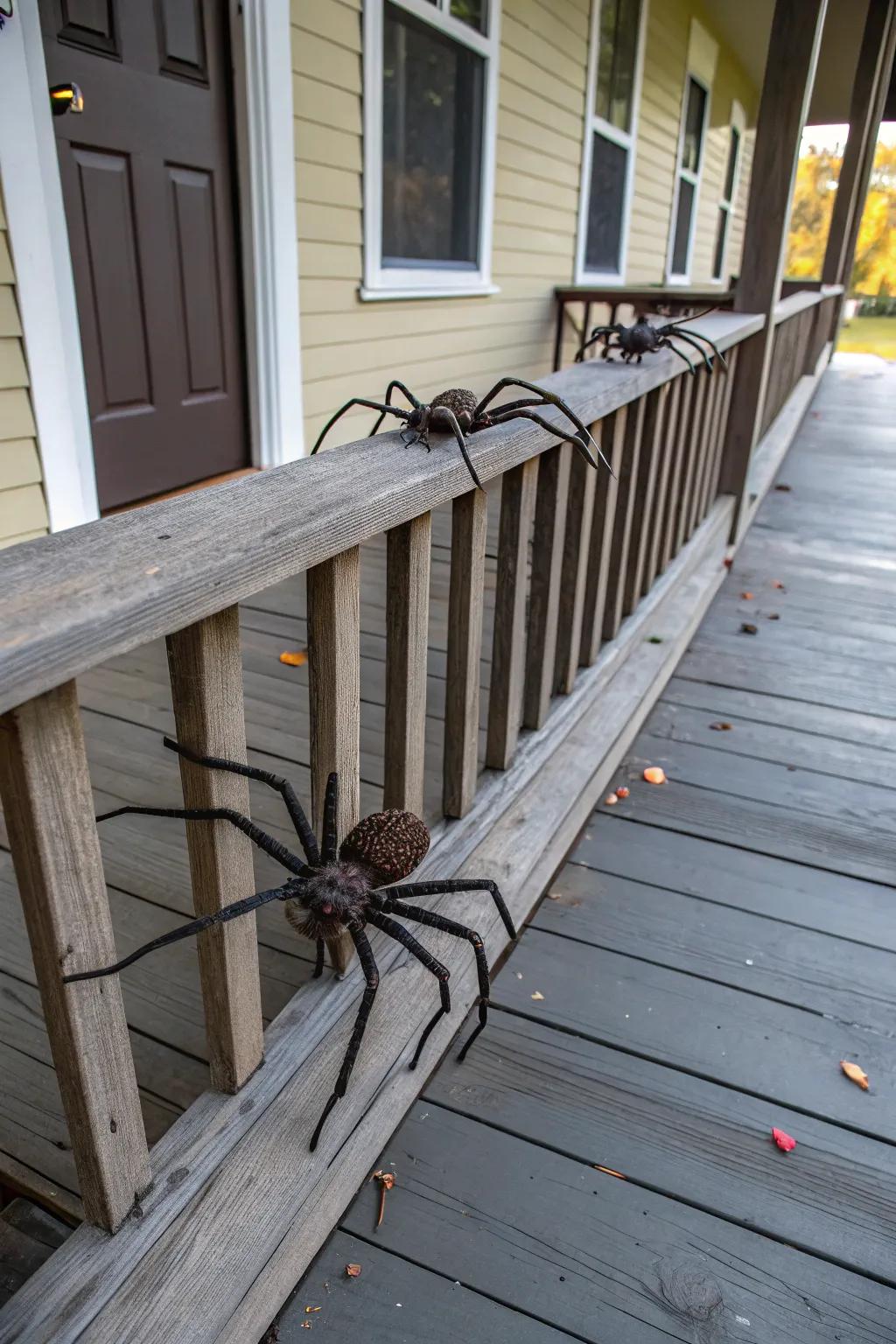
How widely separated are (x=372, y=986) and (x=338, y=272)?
3260 millimetres

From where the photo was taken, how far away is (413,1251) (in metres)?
1.12

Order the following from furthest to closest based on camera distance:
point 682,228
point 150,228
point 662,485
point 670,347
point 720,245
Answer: point 720,245, point 682,228, point 150,228, point 662,485, point 670,347

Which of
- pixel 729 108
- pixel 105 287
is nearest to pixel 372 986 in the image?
pixel 105 287

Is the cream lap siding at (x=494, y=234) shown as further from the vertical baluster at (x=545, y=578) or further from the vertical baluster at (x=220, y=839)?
the vertical baluster at (x=220, y=839)

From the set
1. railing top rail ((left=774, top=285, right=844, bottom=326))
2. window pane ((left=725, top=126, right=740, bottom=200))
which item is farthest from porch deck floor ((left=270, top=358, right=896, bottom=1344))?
window pane ((left=725, top=126, right=740, bottom=200))

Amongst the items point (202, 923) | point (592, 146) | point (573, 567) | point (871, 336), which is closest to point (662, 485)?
point (573, 567)

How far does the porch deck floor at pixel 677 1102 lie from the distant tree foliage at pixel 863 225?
29793mm

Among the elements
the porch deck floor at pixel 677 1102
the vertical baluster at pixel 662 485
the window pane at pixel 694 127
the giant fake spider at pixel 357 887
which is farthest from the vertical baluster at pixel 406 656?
the window pane at pixel 694 127

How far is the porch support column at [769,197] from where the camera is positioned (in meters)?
2.96

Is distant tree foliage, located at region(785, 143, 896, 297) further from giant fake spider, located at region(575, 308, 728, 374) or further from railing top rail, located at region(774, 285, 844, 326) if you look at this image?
giant fake spider, located at region(575, 308, 728, 374)

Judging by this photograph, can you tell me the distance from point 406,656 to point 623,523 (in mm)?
1281

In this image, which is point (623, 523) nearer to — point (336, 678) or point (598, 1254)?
point (336, 678)

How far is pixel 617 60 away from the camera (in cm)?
614

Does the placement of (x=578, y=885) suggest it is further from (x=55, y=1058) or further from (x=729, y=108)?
(x=729, y=108)
